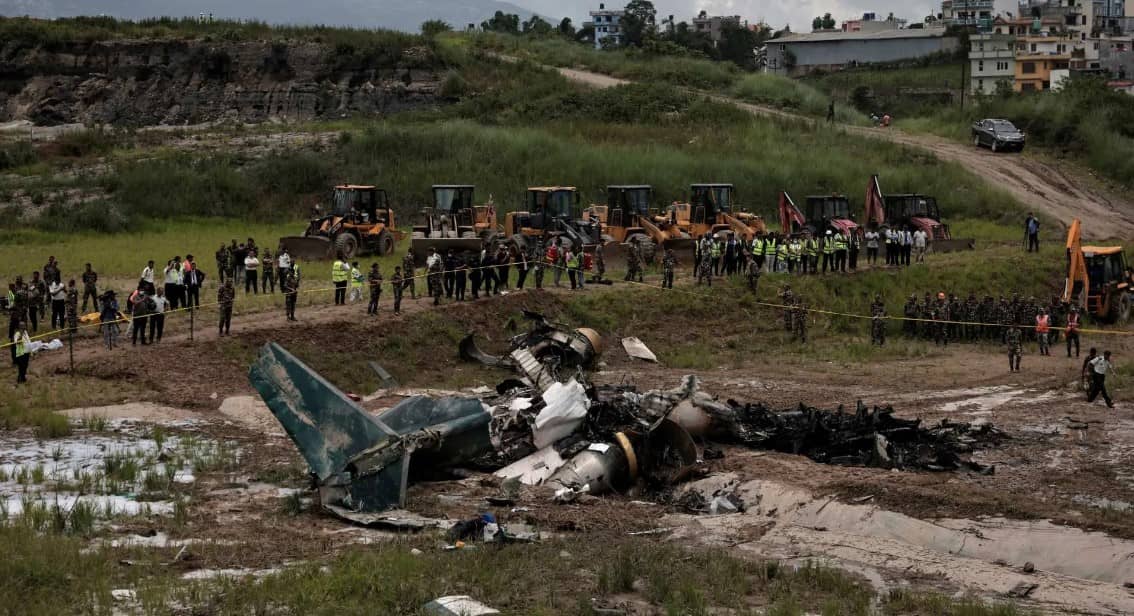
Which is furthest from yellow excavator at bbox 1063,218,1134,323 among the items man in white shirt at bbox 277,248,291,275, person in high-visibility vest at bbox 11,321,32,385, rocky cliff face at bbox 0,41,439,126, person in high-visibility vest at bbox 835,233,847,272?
A: rocky cliff face at bbox 0,41,439,126

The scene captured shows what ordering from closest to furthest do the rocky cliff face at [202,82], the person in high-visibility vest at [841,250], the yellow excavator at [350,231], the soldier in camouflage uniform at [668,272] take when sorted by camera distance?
the soldier in camouflage uniform at [668,272] → the person in high-visibility vest at [841,250] → the yellow excavator at [350,231] → the rocky cliff face at [202,82]

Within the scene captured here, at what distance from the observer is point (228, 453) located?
725 inches

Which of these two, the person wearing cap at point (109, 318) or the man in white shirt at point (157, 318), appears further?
the man in white shirt at point (157, 318)

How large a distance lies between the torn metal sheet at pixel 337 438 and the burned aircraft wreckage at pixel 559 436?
13 mm

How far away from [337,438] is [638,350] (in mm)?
13839

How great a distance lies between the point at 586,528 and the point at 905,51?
3812 inches

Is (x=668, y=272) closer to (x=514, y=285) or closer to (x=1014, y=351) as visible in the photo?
(x=514, y=285)

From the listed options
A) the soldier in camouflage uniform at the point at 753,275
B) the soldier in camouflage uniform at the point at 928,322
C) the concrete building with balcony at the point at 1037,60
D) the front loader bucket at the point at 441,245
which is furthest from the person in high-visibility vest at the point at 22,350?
the concrete building with balcony at the point at 1037,60

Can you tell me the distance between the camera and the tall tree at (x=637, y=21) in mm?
131288

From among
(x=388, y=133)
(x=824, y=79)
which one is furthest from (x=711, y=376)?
(x=824, y=79)

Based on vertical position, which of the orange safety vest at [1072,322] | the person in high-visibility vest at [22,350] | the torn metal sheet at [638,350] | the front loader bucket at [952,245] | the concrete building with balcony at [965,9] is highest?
the concrete building with balcony at [965,9]

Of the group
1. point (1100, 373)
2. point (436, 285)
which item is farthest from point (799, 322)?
point (1100, 373)

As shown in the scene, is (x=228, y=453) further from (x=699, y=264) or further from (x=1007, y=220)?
(x=1007, y=220)

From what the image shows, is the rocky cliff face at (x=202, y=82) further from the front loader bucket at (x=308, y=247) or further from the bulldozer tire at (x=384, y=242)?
the front loader bucket at (x=308, y=247)
